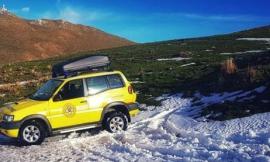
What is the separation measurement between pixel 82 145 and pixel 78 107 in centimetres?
161

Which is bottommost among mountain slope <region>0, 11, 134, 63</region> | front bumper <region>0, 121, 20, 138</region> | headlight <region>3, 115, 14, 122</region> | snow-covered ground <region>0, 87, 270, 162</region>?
snow-covered ground <region>0, 87, 270, 162</region>

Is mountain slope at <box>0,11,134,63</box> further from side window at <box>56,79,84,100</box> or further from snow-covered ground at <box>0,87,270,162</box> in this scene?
snow-covered ground at <box>0,87,270,162</box>

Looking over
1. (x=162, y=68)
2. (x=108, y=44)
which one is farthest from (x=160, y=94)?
(x=108, y=44)

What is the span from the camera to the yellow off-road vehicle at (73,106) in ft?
47.9

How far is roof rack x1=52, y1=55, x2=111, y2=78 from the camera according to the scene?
1617 cm

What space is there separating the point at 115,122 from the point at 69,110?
150cm

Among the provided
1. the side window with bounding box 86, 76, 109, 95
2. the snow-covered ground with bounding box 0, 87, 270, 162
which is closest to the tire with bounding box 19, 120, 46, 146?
the snow-covered ground with bounding box 0, 87, 270, 162

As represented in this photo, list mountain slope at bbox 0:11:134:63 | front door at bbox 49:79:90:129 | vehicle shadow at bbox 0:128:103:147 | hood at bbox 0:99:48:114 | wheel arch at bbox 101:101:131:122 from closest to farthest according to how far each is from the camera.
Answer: hood at bbox 0:99:48:114
front door at bbox 49:79:90:129
vehicle shadow at bbox 0:128:103:147
wheel arch at bbox 101:101:131:122
mountain slope at bbox 0:11:134:63

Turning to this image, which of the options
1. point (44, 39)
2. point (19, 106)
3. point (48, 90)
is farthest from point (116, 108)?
point (44, 39)

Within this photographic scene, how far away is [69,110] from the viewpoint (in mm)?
15133

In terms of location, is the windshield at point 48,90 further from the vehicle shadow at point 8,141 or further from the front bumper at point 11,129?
the vehicle shadow at point 8,141

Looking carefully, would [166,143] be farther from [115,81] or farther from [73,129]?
[115,81]

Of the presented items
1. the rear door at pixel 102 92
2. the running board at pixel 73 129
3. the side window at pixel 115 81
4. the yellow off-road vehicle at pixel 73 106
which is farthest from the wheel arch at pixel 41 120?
the side window at pixel 115 81

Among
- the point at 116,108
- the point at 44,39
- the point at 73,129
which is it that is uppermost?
the point at 44,39
